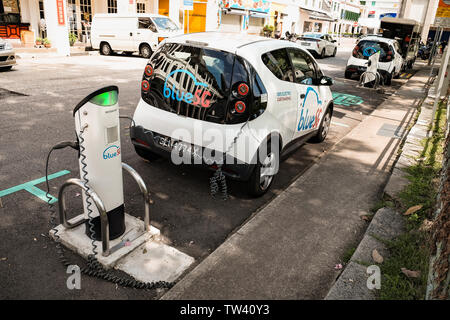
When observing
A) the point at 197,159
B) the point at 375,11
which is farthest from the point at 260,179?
the point at 375,11

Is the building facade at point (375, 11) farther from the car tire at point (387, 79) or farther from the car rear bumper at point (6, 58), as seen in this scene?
the car rear bumper at point (6, 58)

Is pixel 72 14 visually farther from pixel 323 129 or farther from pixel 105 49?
pixel 323 129

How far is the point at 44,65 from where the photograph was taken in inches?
562

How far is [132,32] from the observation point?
17703mm

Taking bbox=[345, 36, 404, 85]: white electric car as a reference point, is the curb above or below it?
below

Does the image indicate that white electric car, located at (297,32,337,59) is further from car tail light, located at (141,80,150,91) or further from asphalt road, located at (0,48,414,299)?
car tail light, located at (141,80,150,91)

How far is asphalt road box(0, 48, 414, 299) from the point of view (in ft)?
9.53

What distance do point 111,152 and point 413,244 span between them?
115 inches

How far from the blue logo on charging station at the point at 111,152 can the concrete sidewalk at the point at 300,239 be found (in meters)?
1.20

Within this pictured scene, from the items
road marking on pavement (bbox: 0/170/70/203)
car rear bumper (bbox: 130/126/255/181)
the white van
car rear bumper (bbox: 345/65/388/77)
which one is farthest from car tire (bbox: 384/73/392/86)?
road marking on pavement (bbox: 0/170/70/203)

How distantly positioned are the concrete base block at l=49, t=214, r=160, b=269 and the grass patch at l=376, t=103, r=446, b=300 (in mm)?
2115
